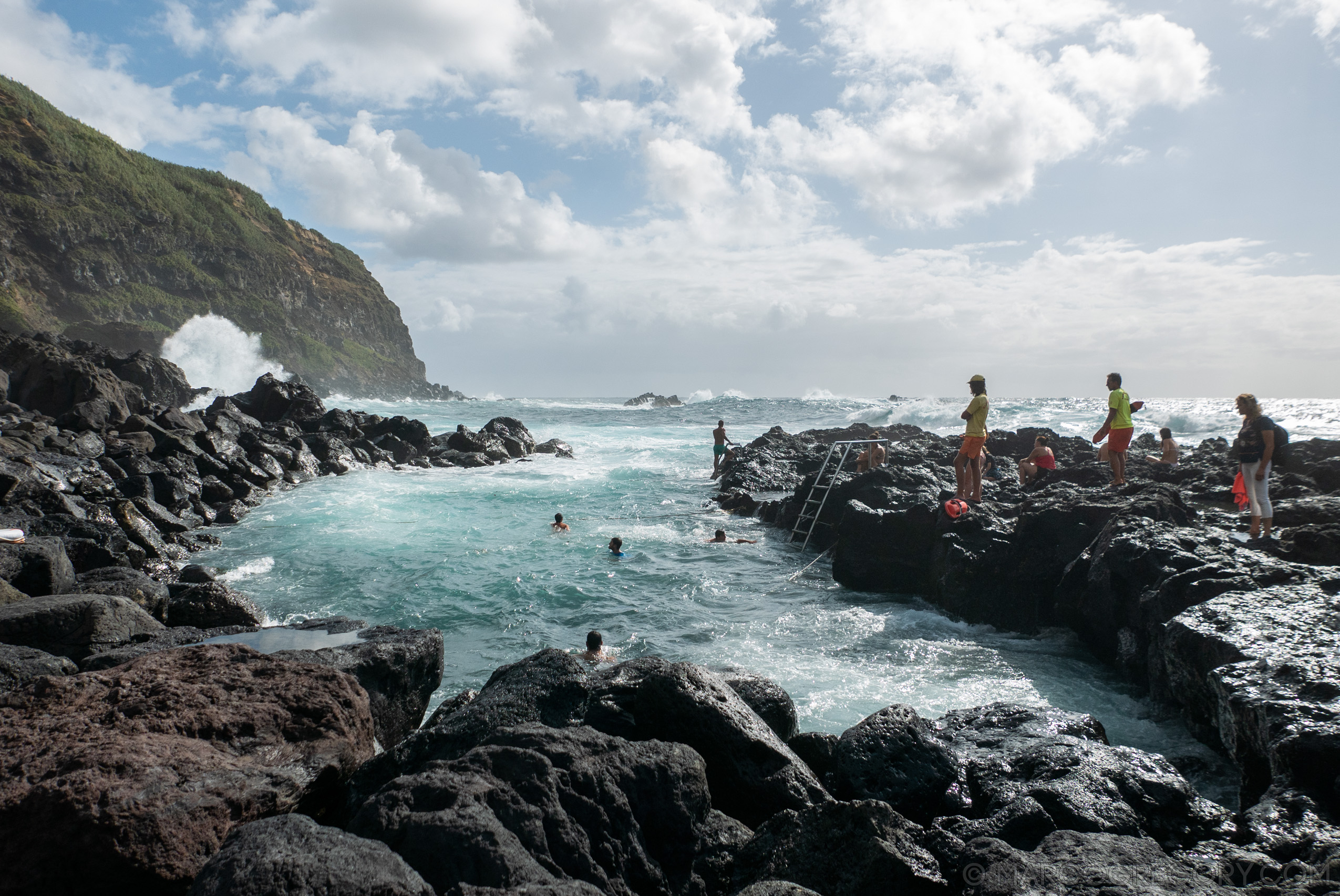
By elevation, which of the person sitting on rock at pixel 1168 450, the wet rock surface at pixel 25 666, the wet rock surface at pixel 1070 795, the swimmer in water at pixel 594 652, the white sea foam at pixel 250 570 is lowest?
the white sea foam at pixel 250 570

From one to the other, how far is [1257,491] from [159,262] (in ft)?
258

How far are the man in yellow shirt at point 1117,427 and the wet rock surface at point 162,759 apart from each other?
432 inches

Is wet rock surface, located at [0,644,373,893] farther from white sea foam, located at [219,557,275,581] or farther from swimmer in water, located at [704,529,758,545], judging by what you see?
swimmer in water, located at [704,529,758,545]

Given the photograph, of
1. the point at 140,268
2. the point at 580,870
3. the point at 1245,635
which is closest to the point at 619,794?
the point at 580,870

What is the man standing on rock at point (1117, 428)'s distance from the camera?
10.8 m

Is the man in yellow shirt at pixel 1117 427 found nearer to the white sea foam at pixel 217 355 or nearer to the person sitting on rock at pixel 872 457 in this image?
the person sitting on rock at pixel 872 457

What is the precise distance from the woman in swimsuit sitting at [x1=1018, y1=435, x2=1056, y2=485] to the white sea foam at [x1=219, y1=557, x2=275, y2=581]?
15.2 m

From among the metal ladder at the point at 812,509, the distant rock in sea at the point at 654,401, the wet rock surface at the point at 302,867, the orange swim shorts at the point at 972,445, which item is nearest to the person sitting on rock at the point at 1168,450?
the metal ladder at the point at 812,509

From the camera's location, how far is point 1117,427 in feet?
36.8

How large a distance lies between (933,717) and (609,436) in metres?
36.5

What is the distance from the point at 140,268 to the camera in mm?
59219

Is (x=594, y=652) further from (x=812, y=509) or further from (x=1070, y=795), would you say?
(x=812, y=509)

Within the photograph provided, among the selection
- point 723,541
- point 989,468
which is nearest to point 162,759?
point 723,541

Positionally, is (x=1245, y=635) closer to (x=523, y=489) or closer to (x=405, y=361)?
(x=523, y=489)
